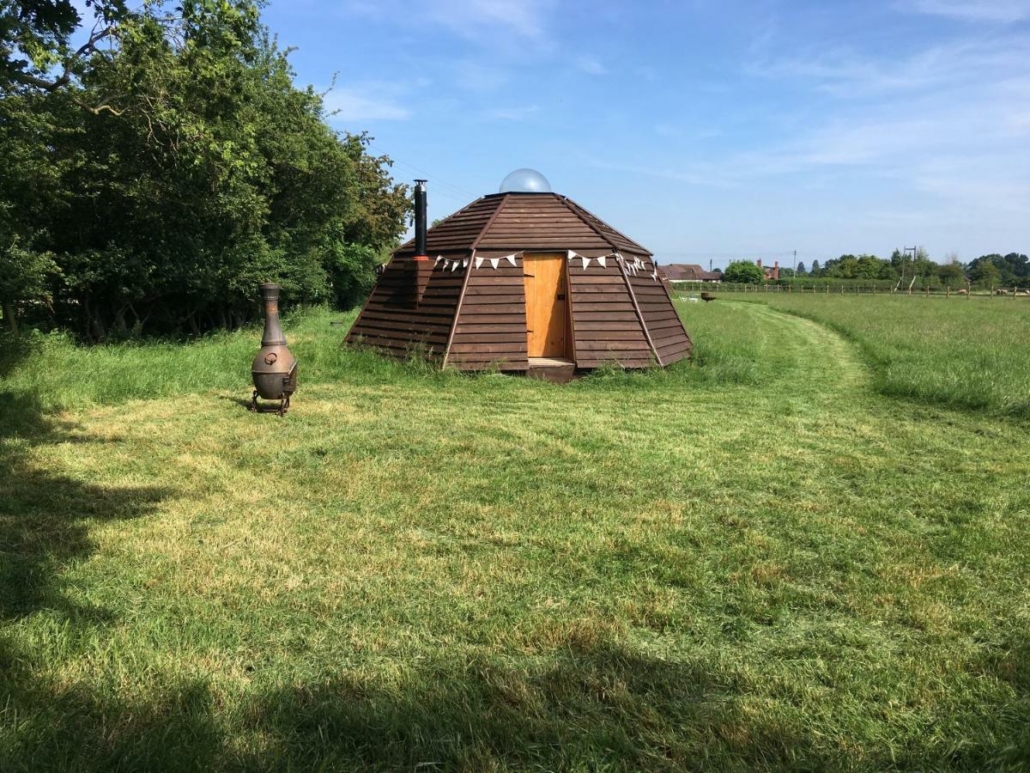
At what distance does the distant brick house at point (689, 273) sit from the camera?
136 metres

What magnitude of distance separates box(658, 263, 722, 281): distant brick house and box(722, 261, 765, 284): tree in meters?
9.05

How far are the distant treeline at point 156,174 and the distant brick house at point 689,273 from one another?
120536 millimetres

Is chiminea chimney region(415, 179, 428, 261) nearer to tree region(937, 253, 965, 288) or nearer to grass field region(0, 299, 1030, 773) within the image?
grass field region(0, 299, 1030, 773)

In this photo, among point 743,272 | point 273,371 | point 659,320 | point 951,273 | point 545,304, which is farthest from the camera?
point 743,272

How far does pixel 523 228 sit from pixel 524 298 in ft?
5.01

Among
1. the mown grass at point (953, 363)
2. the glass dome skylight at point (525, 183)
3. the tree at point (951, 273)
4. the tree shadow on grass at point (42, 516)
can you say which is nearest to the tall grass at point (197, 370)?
the mown grass at point (953, 363)

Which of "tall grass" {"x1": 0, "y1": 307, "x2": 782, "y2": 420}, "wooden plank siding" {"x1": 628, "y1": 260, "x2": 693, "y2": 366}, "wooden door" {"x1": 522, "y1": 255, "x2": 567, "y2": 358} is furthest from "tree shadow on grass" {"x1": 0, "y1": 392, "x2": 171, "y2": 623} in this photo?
"wooden plank siding" {"x1": 628, "y1": 260, "x2": 693, "y2": 366}

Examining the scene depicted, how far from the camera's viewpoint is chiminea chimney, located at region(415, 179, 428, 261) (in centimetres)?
1225

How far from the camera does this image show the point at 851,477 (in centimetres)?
582

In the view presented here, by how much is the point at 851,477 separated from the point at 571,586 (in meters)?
3.46

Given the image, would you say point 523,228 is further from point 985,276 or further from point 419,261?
point 985,276

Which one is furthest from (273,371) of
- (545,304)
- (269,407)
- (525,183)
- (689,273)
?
(689,273)

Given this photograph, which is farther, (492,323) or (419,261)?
(419,261)

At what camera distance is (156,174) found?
13680 millimetres
